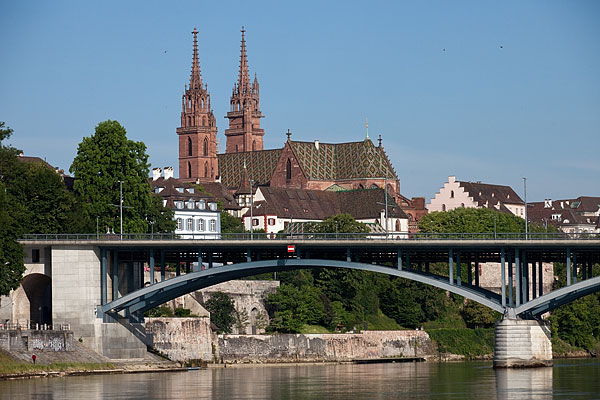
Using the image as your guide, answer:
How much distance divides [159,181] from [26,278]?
67.6 meters

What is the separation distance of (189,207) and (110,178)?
162ft

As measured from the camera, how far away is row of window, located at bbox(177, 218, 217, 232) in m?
169

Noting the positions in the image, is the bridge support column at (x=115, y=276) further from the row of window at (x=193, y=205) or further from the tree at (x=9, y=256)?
the row of window at (x=193, y=205)

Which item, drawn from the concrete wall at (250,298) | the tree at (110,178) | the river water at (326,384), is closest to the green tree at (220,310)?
the concrete wall at (250,298)

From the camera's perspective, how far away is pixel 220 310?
406 feet

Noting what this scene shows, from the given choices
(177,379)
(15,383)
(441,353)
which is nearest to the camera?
(15,383)

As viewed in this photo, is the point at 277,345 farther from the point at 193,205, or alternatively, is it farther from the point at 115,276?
the point at 193,205

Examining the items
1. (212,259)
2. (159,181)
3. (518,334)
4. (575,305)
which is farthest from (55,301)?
(159,181)

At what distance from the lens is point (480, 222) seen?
17588 centimetres

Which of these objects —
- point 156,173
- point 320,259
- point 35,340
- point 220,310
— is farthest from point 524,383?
point 156,173

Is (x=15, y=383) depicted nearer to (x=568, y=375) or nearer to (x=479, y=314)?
(x=568, y=375)

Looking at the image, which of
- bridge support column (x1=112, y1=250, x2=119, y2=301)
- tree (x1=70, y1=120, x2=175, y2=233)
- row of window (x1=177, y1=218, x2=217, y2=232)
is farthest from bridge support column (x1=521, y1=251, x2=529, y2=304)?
row of window (x1=177, y1=218, x2=217, y2=232)

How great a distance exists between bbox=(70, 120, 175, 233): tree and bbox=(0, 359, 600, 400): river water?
604 inches

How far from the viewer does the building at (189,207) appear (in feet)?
553
